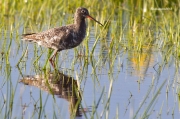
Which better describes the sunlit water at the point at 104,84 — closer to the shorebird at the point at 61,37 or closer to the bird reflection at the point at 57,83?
→ the bird reflection at the point at 57,83

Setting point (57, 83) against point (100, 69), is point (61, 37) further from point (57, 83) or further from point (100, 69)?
point (57, 83)

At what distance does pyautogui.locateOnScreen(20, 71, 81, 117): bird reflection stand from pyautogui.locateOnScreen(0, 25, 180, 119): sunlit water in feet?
0.33

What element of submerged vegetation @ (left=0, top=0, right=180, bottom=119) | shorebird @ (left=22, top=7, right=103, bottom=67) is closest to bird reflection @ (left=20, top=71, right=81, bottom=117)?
submerged vegetation @ (left=0, top=0, right=180, bottom=119)

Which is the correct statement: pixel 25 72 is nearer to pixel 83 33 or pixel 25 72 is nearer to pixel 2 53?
pixel 2 53

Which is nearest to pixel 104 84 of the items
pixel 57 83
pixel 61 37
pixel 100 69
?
pixel 57 83

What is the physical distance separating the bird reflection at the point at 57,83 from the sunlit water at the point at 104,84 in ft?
0.33

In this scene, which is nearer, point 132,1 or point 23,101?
point 23,101

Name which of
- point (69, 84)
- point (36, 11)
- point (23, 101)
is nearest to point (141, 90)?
point (69, 84)

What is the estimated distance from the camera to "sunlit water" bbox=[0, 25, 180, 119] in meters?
6.57

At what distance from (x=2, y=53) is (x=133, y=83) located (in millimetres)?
2297

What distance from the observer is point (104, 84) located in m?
7.96

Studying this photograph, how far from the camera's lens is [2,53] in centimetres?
927

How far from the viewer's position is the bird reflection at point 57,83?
7361 millimetres

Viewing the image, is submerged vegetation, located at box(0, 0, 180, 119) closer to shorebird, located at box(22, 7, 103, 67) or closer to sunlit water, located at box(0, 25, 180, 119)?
sunlit water, located at box(0, 25, 180, 119)
